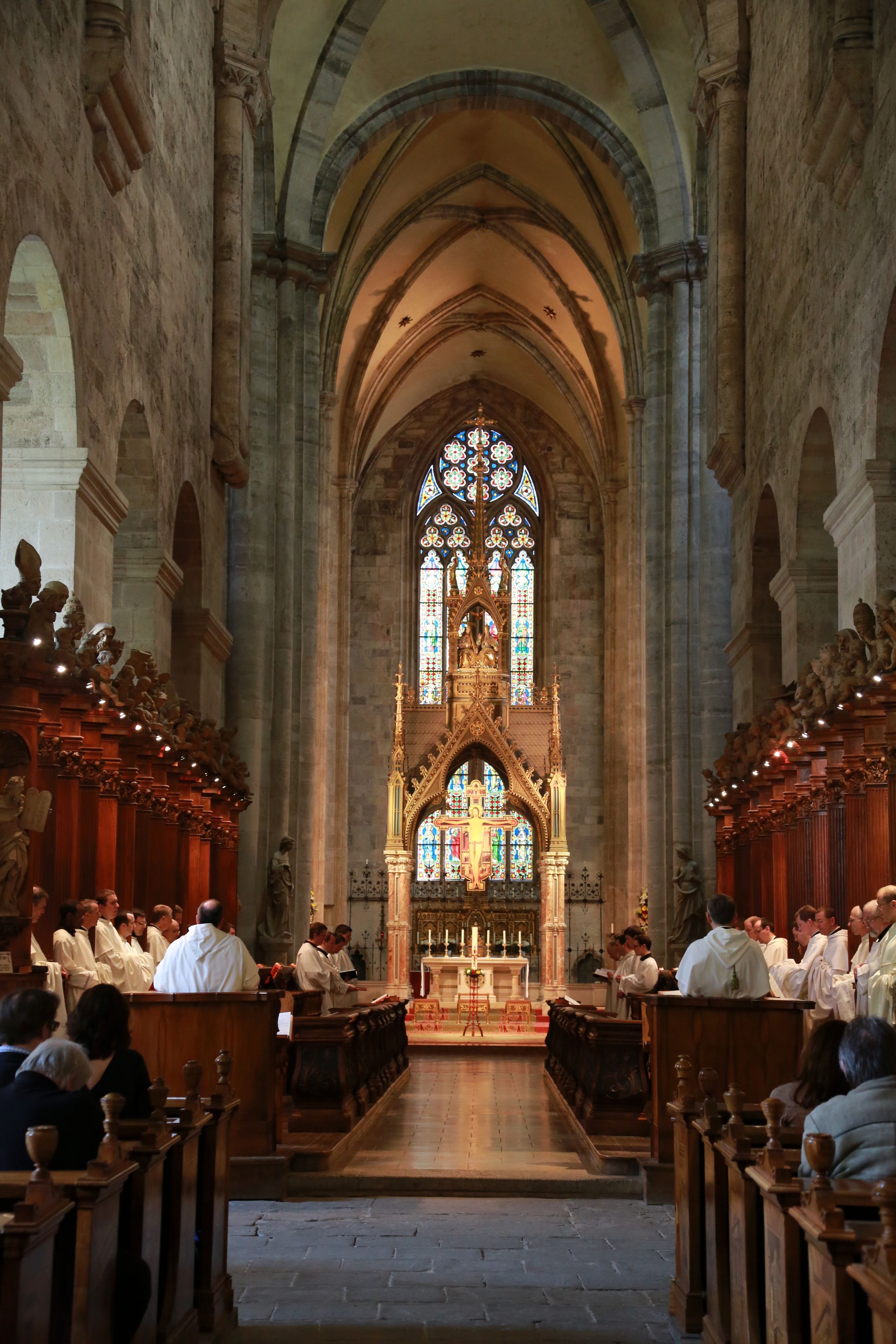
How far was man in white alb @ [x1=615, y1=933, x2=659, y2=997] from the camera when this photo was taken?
13.9 m

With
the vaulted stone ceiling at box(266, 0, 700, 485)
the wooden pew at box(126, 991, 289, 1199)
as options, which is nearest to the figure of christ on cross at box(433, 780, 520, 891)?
the vaulted stone ceiling at box(266, 0, 700, 485)

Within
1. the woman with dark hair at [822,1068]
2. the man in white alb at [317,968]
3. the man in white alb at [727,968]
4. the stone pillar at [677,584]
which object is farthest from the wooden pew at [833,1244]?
the stone pillar at [677,584]

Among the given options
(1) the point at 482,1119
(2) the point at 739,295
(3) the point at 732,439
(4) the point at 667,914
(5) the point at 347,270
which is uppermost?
(5) the point at 347,270

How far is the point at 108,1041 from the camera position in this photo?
216 inches

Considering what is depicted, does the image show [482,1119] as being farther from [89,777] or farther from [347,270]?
[347,270]

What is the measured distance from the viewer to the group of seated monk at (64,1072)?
466 centimetres

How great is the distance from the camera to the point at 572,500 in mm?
36031

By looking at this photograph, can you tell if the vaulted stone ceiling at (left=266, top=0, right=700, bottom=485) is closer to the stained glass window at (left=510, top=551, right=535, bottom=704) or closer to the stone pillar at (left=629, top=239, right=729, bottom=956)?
the stone pillar at (left=629, top=239, right=729, bottom=956)

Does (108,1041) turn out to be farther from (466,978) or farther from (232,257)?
(466,978)

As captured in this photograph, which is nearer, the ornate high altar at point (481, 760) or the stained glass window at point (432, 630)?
the ornate high altar at point (481, 760)

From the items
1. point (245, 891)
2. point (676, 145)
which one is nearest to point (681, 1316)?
point (245, 891)

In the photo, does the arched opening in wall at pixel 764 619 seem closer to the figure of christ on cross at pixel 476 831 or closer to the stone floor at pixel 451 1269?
the stone floor at pixel 451 1269

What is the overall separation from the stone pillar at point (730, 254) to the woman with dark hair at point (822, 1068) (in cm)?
1368

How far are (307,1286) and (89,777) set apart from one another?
5462 millimetres
